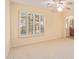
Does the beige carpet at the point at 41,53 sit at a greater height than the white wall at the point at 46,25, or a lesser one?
lesser

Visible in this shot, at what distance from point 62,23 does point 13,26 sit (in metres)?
6.73

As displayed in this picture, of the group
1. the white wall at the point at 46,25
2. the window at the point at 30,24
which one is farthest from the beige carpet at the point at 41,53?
the window at the point at 30,24

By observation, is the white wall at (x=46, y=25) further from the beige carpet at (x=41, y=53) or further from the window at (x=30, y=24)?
the beige carpet at (x=41, y=53)

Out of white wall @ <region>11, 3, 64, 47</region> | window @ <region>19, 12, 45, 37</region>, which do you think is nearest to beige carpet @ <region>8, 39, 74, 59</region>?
white wall @ <region>11, 3, 64, 47</region>

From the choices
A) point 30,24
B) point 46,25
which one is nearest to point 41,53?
point 30,24

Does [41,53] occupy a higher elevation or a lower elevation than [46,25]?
lower

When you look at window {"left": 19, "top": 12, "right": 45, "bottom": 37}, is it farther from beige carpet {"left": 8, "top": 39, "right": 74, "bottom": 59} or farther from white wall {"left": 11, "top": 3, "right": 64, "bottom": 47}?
beige carpet {"left": 8, "top": 39, "right": 74, "bottom": 59}

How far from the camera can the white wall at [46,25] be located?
763 centimetres

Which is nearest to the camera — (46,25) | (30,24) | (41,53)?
(41,53)

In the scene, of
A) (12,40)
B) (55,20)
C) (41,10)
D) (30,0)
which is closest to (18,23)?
(12,40)

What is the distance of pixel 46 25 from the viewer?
10.7 m

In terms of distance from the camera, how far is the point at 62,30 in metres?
13.1

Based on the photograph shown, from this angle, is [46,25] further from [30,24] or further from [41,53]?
[41,53]

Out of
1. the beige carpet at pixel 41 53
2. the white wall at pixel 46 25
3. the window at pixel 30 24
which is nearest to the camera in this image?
the beige carpet at pixel 41 53
